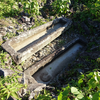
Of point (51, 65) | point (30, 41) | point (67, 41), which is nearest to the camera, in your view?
point (51, 65)

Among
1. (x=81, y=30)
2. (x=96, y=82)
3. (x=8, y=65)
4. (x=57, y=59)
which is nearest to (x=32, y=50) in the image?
(x=8, y=65)

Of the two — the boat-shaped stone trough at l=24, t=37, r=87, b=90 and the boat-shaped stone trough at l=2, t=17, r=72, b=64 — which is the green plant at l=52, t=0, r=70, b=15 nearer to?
the boat-shaped stone trough at l=2, t=17, r=72, b=64

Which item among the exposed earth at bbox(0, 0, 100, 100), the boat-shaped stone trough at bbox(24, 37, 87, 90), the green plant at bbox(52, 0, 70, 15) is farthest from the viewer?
the green plant at bbox(52, 0, 70, 15)

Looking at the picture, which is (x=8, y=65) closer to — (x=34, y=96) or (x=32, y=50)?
(x=32, y=50)

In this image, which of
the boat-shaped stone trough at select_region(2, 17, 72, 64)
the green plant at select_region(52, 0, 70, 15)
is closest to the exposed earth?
the boat-shaped stone trough at select_region(2, 17, 72, 64)

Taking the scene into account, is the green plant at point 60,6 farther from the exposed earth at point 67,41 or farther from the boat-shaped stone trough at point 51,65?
the boat-shaped stone trough at point 51,65

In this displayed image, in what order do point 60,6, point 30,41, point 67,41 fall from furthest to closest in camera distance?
point 60,6 → point 67,41 → point 30,41

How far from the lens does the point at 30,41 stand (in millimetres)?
4898

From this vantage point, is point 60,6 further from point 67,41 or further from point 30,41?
point 30,41

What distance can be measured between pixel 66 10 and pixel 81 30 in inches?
74.1

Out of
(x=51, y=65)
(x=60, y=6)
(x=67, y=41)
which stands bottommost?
(x=51, y=65)

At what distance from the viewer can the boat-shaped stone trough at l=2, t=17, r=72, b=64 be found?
3.64 metres

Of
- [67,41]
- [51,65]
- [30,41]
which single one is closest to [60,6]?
[67,41]

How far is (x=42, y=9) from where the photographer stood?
703 cm
